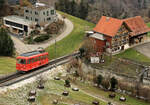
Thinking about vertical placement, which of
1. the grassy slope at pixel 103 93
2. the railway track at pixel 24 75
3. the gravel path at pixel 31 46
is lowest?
the grassy slope at pixel 103 93

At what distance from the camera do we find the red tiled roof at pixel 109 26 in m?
74.5

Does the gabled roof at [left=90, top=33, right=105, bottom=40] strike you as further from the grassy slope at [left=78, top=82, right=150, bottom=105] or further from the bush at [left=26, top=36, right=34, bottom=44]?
Answer: the grassy slope at [left=78, top=82, right=150, bottom=105]

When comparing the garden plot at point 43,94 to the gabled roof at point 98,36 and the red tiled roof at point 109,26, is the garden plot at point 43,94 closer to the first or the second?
the gabled roof at point 98,36

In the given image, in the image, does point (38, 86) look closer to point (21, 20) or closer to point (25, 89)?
point (25, 89)

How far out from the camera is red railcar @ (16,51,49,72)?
5516 centimetres

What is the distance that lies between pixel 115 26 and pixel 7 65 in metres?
34.4

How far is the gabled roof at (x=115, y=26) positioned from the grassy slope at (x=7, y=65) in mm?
29418

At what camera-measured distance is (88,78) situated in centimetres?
6209

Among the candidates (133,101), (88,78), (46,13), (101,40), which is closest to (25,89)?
(88,78)

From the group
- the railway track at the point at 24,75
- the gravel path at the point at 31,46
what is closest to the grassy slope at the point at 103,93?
the railway track at the point at 24,75

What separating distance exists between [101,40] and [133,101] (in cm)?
2673

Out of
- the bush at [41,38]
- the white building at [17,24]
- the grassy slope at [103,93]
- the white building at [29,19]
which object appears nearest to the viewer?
the grassy slope at [103,93]

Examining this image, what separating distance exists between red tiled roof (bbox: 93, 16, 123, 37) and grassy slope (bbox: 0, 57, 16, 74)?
29233 mm

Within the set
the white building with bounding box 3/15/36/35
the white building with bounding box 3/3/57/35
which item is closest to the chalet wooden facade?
the white building with bounding box 3/3/57/35
